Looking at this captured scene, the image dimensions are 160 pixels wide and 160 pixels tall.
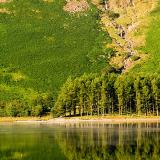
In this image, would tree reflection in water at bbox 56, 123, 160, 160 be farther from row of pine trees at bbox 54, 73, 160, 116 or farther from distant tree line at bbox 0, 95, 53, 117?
distant tree line at bbox 0, 95, 53, 117

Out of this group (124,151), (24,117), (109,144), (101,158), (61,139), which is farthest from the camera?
(24,117)

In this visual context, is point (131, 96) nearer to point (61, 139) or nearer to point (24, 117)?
point (24, 117)

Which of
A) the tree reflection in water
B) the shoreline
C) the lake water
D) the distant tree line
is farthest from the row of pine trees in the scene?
the lake water

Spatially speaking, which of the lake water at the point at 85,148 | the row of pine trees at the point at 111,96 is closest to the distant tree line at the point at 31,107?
the row of pine trees at the point at 111,96

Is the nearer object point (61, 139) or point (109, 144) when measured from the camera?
point (109, 144)

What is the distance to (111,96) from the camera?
161375 mm

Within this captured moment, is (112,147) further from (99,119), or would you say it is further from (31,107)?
(31,107)

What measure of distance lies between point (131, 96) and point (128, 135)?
7195 centimetres

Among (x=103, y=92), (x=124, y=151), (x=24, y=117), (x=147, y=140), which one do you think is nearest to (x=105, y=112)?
(x=103, y=92)

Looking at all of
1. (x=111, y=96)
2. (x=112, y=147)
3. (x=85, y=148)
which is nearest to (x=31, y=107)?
(x=111, y=96)

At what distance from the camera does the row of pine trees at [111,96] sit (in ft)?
510

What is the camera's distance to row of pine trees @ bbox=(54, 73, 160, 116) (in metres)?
156

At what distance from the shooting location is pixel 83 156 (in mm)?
61219

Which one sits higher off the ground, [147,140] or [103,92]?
[103,92]
